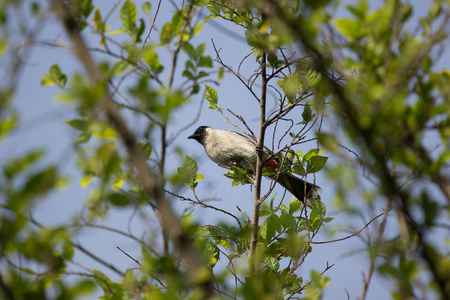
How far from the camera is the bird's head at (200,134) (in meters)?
8.42

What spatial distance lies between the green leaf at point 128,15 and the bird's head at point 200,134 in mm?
6305

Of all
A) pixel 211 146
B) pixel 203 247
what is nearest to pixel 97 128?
pixel 203 247

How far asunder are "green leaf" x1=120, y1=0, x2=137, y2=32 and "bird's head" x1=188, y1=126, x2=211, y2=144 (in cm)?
631

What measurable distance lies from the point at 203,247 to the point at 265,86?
156cm

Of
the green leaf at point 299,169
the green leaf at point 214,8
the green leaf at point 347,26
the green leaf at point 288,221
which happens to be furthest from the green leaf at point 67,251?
the green leaf at point 214,8

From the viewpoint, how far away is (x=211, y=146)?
7.60 meters

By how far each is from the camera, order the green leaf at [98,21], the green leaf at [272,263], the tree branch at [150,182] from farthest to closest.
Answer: the green leaf at [272,263], the green leaf at [98,21], the tree branch at [150,182]

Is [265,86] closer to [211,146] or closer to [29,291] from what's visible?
[29,291]

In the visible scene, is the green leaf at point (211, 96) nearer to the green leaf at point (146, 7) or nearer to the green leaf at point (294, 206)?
the green leaf at point (294, 206)

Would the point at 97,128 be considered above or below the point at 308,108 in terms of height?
below

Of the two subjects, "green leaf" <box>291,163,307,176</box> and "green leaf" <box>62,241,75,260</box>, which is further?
Answer: "green leaf" <box>291,163,307,176</box>

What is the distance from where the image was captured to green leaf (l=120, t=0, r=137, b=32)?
78.9 inches

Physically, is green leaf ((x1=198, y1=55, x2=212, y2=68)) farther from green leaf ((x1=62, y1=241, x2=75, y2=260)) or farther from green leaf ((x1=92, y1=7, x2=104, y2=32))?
green leaf ((x1=62, y1=241, x2=75, y2=260))

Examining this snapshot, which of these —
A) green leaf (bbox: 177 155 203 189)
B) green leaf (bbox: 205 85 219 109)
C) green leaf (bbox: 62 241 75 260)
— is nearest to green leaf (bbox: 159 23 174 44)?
green leaf (bbox: 62 241 75 260)
